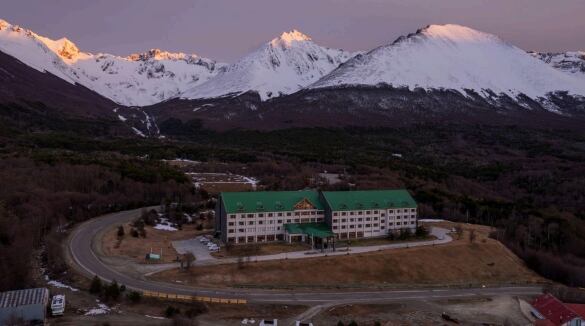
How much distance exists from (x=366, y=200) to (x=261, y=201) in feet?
38.1

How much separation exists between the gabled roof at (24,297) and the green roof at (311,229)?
25.5 meters

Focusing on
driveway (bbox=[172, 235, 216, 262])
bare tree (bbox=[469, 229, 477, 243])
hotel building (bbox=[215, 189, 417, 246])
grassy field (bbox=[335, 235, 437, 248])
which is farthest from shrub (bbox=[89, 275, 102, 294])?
bare tree (bbox=[469, 229, 477, 243])

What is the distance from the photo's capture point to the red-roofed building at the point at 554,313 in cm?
4300

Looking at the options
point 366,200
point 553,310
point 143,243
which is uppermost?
point 366,200

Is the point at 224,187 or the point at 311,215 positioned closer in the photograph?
the point at 311,215

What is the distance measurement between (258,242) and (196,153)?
252 ft

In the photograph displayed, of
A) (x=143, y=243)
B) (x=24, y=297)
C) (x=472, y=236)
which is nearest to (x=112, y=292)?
(x=24, y=297)

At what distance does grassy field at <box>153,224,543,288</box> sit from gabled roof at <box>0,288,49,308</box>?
9426 millimetres

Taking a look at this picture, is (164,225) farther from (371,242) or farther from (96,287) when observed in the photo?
(371,242)

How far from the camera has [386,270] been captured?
5203 centimetres

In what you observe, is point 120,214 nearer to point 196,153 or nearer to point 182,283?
point 182,283

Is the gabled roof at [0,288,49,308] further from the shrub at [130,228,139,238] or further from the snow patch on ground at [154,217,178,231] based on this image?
the snow patch on ground at [154,217,178,231]

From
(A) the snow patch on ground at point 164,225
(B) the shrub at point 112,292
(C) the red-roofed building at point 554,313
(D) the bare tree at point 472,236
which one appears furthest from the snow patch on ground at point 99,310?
(D) the bare tree at point 472,236

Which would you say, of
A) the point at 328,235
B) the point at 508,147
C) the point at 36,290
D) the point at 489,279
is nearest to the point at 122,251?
the point at 36,290
